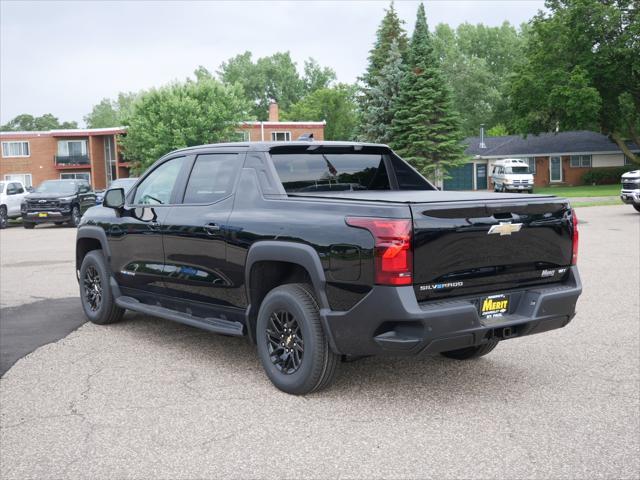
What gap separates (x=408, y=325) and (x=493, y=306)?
29.1 inches

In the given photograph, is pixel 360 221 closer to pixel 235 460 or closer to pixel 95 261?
pixel 235 460

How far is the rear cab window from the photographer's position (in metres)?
5.97

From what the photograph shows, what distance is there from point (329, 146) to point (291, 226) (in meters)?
1.33

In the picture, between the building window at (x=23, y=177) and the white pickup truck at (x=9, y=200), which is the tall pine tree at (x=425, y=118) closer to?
the white pickup truck at (x=9, y=200)

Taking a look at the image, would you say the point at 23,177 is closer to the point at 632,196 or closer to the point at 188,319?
the point at 632,196

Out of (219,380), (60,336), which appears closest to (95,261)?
(60,336)

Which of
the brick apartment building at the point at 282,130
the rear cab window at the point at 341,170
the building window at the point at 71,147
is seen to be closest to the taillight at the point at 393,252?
the rear cab window at the point at 341,170

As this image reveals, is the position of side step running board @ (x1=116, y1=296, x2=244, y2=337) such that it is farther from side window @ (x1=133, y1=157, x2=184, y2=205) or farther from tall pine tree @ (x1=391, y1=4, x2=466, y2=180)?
tall pine tree @ (x1=391, y1=4, x2=466, y2=180)

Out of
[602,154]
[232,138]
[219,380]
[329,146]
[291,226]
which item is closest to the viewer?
[291,226]

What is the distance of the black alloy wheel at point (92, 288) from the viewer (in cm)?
779

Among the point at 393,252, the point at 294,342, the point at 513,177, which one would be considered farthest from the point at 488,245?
the point at 513,177

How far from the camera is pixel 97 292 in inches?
309

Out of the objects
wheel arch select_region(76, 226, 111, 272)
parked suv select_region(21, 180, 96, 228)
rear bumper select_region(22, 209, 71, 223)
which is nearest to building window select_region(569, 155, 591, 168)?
parked suv select_region(21, 180, 96, 228)

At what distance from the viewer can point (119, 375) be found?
5.84m
